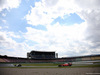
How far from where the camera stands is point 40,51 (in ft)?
340

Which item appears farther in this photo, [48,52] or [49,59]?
[48,52]

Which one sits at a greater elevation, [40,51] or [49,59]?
[40,51]

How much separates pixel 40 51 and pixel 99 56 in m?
56.3

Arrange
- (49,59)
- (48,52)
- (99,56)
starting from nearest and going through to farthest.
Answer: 1. (99,56)
2. (49,59)
3. (48,52)

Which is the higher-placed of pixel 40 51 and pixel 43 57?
pixel 40 51

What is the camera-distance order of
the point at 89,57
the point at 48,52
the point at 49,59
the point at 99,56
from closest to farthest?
the point at 99,56 → the point at 89,57 → the point at 49,59 → the point at 48,52

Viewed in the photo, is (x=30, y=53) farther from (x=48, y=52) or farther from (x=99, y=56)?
(x=99, y=56)

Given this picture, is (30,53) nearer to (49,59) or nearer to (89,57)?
(49,59)

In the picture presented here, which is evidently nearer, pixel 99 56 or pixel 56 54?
pixel 99 56

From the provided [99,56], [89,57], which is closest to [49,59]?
[89,57]

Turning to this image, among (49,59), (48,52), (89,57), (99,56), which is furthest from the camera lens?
(48,52)

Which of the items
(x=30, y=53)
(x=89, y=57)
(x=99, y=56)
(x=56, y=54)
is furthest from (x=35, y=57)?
(x=99, y=56)

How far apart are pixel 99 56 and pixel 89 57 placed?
28.2ft

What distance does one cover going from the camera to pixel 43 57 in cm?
10438
